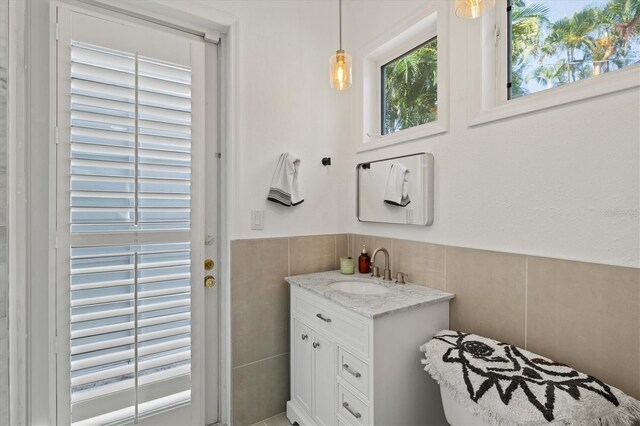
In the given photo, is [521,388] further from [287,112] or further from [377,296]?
[287,112]

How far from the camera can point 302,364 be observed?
183 centimetres

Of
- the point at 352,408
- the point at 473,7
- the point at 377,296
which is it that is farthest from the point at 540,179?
the point at 352,408

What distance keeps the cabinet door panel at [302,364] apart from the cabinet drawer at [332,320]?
83mm

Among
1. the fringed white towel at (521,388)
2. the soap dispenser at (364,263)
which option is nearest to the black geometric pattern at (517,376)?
the fringed white towel at (521,388)

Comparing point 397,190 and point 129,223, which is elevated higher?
point 397,190

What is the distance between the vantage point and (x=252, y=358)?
6.32 feet

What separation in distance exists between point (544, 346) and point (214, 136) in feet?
6.32

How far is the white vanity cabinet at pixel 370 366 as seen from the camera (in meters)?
1.34

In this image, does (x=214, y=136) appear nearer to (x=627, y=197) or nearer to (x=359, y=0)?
(x=359, y=0)

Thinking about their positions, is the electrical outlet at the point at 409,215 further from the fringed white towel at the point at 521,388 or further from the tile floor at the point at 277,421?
the tile floor at the point at 277,421

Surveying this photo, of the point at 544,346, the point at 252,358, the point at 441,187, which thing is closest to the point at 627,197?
the point at 544,346

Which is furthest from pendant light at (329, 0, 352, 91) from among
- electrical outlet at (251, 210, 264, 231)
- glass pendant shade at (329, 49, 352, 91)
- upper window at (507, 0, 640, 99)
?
electrical outlet at (251, 210, 264, 231)

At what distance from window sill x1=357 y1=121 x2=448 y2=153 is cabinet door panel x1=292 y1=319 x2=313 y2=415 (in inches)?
46.6

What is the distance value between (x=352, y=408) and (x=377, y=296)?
507mm
